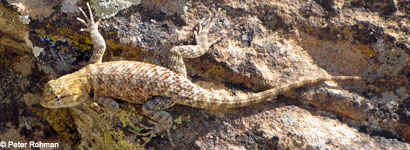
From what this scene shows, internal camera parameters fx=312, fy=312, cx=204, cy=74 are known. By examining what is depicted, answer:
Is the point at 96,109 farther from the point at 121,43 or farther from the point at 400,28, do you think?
the point at 400,28

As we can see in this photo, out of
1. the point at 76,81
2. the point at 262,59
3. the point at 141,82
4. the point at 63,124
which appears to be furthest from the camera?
the point at 63,124

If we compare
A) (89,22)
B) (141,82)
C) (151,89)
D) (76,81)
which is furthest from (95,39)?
(151,89)

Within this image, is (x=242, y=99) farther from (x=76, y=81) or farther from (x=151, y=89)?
(x=76, y=81)

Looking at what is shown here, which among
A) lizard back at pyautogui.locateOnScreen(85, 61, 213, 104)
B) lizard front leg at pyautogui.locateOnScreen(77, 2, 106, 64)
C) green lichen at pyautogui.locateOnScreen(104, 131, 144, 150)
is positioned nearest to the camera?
lizard back at pyautogui.locateOnScreen(85, 61, 213, 104)

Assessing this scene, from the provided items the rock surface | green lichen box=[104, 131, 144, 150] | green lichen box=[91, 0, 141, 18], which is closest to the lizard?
the rock surface

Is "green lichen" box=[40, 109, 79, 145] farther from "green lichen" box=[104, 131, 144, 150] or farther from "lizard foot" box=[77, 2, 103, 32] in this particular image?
"lizard foot" box=[77, 2, 103, 32]

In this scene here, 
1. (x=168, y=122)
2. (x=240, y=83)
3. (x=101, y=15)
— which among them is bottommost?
(x=168, y=122)

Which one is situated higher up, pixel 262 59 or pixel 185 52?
pixel 185 52

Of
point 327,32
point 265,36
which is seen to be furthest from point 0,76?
point 327,32
